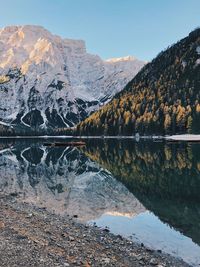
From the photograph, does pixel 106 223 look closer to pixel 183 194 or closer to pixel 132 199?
pixel 132 199

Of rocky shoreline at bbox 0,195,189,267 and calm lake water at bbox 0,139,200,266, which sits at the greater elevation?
rocky shoreline at bbox 0,195,189,267

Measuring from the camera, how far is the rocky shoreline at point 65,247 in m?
22.4

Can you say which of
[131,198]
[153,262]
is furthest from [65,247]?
[131,198]

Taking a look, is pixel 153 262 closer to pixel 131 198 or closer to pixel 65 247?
pixel 65 247

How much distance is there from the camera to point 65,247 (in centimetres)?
2508

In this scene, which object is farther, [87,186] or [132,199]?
[87,186]

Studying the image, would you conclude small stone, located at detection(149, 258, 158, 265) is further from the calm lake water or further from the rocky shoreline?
the calm lake water

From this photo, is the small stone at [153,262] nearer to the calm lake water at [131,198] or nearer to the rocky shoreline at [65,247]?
the rocky shoreline at [65,247]

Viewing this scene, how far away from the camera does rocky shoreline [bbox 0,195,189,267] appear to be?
22359 mm

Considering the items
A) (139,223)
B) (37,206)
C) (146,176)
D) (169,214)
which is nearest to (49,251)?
(139,223)

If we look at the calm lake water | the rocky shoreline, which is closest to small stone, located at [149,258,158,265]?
the rocky shoreline

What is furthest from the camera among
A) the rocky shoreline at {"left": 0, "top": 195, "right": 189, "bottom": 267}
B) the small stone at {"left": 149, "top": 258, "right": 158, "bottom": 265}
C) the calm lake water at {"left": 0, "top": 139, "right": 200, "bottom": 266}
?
the calm lake water at {"left": 0, "top": 139, "right": 200, "bottom": 266}

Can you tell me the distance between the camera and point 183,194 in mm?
46062

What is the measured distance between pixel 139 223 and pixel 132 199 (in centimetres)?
1088
